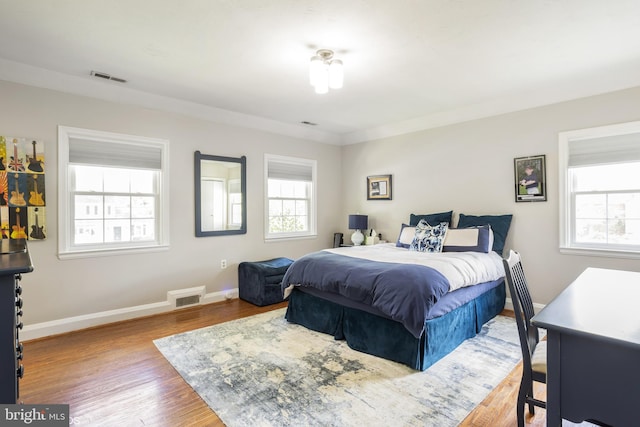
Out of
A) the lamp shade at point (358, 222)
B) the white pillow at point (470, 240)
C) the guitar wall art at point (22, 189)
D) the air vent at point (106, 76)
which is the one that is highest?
the air vent at point (106, 76)

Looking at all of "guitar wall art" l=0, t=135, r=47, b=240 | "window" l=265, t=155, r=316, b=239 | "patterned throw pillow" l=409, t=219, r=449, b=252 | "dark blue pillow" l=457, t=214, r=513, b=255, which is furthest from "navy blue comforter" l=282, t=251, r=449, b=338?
"guitar wall art" l=0, t=135, r=47, b=240

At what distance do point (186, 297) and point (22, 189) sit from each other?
1.96m

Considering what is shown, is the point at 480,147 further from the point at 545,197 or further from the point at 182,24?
the point at 182,24

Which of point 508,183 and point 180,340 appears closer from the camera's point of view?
point 180,340

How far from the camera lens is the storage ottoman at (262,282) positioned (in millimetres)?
4129

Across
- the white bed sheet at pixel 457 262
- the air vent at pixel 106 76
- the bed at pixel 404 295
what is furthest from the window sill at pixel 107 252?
the white bed sheet at pixel 457 262

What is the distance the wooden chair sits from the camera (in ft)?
5.24

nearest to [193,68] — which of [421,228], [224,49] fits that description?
[224,49]

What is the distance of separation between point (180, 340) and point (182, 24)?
2658 mm

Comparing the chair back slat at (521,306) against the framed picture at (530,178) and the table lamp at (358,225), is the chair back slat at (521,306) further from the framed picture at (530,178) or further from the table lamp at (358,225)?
the table lamp at (358,225)

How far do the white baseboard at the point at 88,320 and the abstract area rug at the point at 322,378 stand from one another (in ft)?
2.76

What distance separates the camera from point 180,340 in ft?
10.1

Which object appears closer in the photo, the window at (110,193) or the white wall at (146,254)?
the white wall at (146,254)

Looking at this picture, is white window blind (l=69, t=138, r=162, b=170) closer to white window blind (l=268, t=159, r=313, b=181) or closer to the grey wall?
the grey wall
